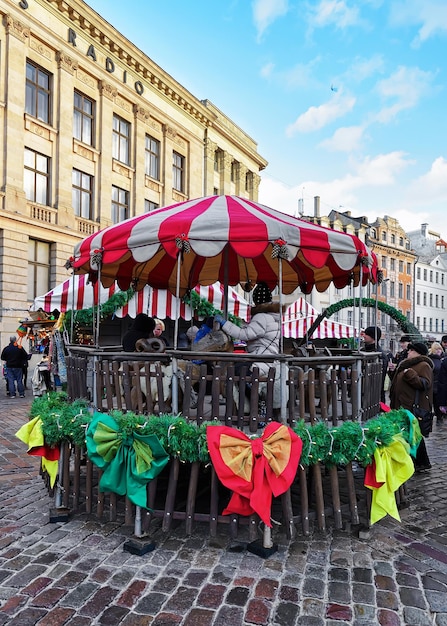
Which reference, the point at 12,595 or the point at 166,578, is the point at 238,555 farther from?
the point at 12,595

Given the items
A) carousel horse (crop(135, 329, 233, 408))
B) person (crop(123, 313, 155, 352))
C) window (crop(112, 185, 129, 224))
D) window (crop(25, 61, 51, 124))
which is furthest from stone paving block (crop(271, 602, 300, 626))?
window (crop(112, 185, 129, 224))

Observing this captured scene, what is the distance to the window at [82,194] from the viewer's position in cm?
2503

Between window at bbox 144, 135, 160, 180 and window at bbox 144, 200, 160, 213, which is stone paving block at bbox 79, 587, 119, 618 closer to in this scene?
window at bbox 144, 200, 160, 213

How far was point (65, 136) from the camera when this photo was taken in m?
23.9

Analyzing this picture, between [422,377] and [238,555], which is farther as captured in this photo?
[422,377]

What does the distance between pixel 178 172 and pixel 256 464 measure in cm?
3133

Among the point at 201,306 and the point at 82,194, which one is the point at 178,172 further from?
the point at 201,306

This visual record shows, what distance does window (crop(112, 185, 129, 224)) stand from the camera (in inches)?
1093

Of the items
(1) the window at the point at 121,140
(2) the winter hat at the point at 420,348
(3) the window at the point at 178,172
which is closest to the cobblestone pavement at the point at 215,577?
(2) the winter hat at the point at 420,348

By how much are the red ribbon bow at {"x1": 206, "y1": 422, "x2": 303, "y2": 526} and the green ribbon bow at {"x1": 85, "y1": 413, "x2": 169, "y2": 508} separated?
21.1 inches

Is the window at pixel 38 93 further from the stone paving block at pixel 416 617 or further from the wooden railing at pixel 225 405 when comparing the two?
the stone paving block at pixel 416 617

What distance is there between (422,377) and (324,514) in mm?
3043

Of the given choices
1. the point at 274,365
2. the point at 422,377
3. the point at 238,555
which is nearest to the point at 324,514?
the point at 238,555

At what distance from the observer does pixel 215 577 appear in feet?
12.4
